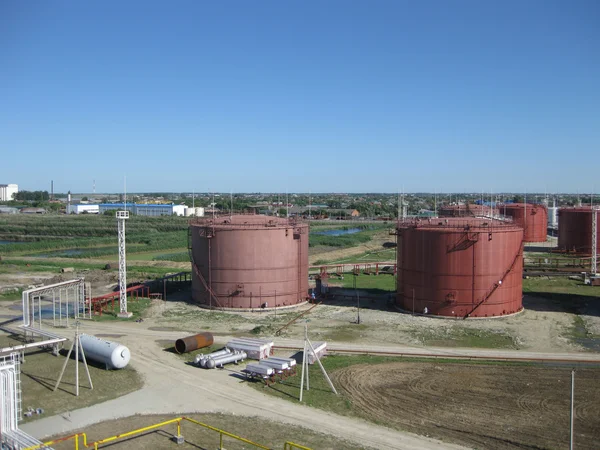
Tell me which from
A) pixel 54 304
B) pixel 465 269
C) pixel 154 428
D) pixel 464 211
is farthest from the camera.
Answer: pixel 464 211

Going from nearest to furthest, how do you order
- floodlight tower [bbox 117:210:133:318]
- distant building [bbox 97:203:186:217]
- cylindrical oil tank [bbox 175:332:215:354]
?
cylindrical oil tank [bbox 175:332:215:354] → floodlight tower [bbox 117:210:133:318] → distant building [bbox 97:203:186:217]

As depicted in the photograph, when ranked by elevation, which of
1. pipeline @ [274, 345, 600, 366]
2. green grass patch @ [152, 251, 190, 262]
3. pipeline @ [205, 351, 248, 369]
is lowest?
pipeline @ [274, 345, 600, 366]

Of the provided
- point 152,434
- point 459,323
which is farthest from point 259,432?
point 459,323

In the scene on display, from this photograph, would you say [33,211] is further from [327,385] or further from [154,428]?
[154,428]

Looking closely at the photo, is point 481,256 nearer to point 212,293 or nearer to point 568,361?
point 568,361

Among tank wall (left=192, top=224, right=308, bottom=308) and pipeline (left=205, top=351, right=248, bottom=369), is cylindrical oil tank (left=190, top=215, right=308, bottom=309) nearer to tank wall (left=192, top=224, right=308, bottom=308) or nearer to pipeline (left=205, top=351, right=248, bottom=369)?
tank wall (left=192, top=224, right=308, bottom=308)

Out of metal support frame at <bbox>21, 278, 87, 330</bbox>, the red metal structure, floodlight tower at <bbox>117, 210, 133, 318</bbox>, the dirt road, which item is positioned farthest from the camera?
the red metal structure

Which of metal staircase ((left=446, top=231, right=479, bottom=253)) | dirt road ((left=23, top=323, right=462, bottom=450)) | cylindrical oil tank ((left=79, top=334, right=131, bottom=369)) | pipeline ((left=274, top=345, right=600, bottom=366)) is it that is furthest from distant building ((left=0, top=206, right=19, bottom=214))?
pipeline ((left=274, top=345, right=600, bottom=366))

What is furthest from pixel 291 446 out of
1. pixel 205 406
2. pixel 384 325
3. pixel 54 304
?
pixel 54 304
